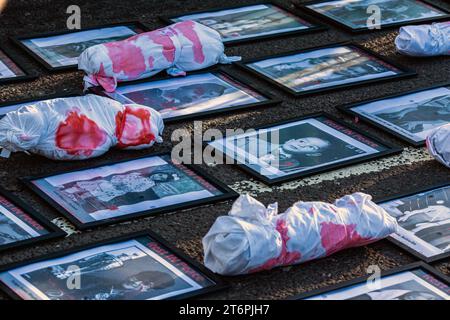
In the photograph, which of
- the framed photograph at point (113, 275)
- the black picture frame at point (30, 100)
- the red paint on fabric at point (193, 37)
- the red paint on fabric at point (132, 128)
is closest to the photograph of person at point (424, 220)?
the framed photograph at point (113, 275)

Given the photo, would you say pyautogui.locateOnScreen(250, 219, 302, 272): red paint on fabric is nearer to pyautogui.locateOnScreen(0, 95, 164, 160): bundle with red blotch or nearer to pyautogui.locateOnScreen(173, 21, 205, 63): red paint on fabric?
pyautogui.locateOnScreen(0, 95, 164, 160): bundle with red blotch

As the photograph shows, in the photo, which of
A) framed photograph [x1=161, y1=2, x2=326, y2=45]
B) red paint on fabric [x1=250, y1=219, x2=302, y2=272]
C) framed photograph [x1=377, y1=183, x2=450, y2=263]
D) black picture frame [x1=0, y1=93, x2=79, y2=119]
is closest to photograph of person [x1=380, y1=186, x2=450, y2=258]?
framed photograph [x1=377, y1=183, x2=450, y2=263]

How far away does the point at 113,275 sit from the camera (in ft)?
A: 18.6

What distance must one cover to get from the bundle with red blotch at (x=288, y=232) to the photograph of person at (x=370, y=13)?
10.5 feet

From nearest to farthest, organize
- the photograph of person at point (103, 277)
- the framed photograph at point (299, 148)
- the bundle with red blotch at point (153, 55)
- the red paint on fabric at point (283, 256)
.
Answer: the photograph of person at point (103, 277), the red paint on fabric at point (283, 256), the framed photograph at point (299, 148), the bundle with red blotch at point (153, 55)

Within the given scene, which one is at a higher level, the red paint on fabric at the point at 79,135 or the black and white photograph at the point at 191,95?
the red paint on fabric at the point at 79,135

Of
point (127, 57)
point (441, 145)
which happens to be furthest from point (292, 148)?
point (127, 57)

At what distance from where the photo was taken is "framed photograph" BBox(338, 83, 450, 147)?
7.36 m

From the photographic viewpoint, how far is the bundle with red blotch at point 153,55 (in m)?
7.60

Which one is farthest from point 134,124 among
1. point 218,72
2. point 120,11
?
point 120,11

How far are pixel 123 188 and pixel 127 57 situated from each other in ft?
4.78

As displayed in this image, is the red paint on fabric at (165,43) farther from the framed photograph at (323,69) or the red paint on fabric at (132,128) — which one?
the red paint on fabric at (132,128)

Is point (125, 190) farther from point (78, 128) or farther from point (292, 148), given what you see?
point (292, 148)

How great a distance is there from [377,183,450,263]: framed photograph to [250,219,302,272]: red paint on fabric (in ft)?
2.03
